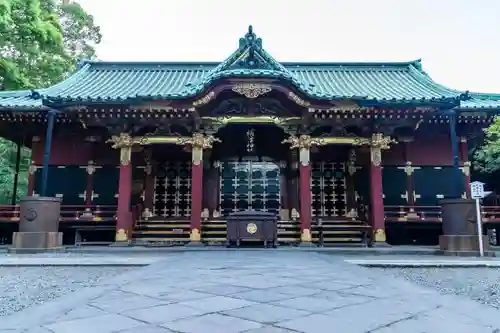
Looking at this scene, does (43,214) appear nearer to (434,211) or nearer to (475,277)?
(475,277)

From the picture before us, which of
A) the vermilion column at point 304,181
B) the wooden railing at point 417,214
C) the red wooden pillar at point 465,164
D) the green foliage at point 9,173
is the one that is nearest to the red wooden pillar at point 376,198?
the wooden railing at point 417,214

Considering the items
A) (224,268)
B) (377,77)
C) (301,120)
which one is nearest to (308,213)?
(301,120)

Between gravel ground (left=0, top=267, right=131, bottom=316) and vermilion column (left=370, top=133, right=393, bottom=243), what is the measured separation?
7.82 m

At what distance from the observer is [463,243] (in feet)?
30.8

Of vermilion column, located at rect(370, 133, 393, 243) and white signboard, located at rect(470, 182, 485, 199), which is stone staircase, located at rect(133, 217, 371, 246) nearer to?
vermilion column, located at rect(370, 133, 393, 243)

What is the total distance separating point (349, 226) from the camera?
12.1 metres

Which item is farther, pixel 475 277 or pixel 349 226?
pixel 349 226

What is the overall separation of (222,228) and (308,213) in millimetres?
3066

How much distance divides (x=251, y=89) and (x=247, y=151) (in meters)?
3.24

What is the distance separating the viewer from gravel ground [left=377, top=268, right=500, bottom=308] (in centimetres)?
411

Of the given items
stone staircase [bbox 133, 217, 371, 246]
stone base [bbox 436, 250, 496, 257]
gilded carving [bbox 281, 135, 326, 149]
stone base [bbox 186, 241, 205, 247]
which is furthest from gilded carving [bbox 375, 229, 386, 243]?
stone base [bbox 186, 241, 205, 247]

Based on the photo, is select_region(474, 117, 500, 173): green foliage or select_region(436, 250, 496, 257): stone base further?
select_region(474, 117, 500, 173): green foliage

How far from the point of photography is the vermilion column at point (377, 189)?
1114cm

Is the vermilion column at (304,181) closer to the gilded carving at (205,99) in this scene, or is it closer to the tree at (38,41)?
the gilded carving at (205,99)
